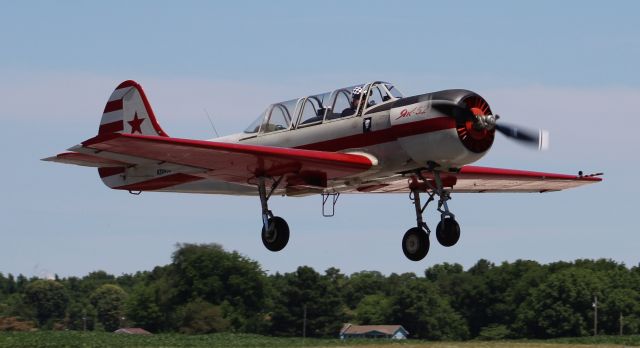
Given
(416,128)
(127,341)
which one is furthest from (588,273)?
(416,128)

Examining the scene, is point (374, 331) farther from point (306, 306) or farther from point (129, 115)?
point (129, 115)

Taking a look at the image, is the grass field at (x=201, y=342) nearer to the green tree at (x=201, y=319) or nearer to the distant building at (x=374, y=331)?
the green tree at (x=201, y=319)

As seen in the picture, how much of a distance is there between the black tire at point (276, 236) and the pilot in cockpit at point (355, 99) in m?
3.02

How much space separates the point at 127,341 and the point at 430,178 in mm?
9928

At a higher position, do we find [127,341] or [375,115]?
[375,115]

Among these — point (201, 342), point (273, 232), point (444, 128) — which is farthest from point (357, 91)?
point (201, 342)

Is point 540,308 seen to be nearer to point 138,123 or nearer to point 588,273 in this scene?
point 588,273

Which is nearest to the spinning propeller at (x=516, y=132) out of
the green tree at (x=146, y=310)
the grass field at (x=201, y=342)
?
the grass field at (x=201, y=342)

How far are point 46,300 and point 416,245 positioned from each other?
78.9 metres

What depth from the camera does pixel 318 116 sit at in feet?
76.5

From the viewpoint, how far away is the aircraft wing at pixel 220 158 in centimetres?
2111

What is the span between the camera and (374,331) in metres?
77.5

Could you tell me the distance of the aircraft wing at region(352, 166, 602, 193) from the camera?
972 inches

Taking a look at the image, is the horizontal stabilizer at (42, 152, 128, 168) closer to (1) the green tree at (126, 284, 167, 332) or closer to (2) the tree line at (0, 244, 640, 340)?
(2) the tree line at (0, 244, 640, 340)
